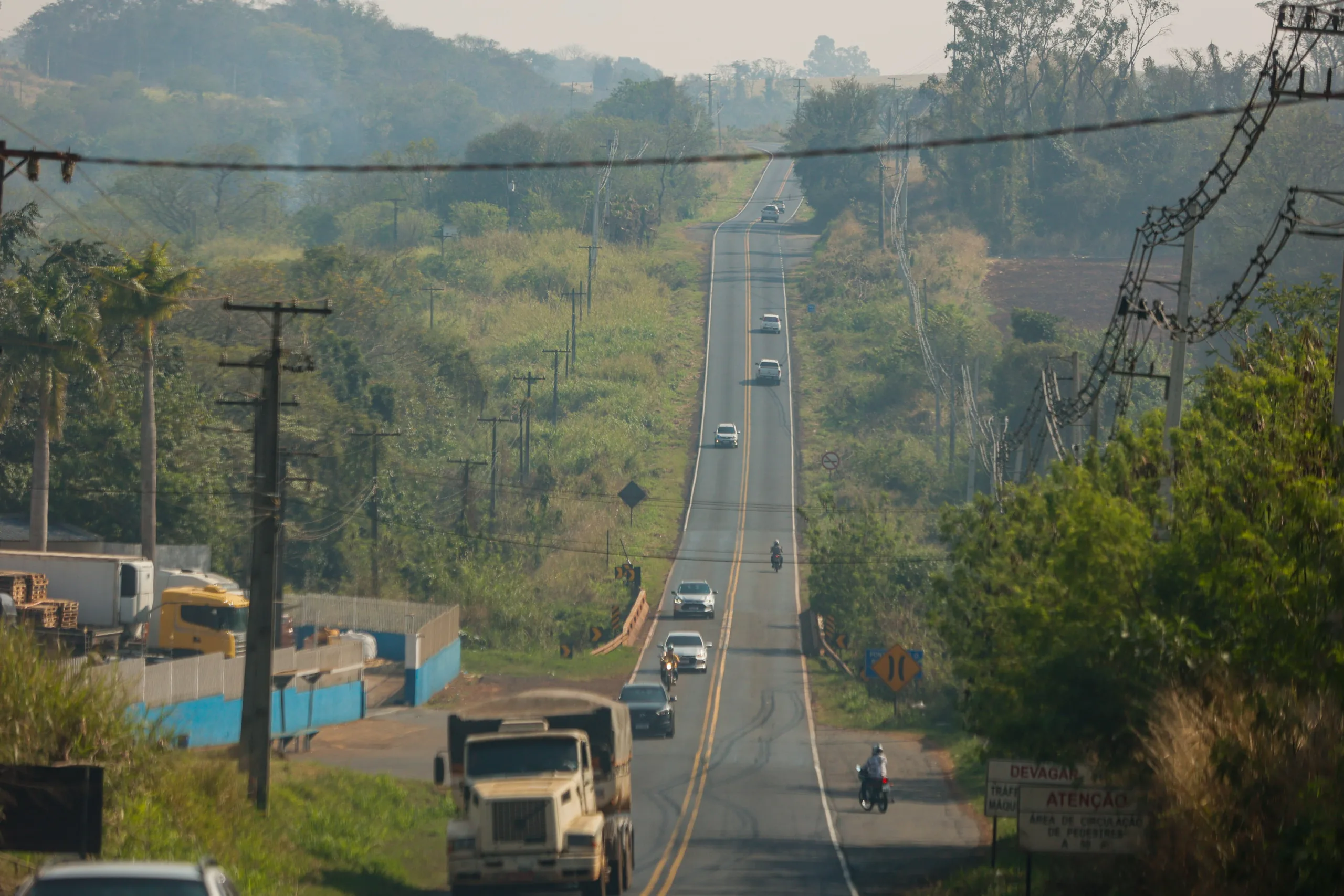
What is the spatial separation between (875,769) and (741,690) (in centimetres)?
2056

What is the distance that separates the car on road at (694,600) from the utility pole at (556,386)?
28.5m

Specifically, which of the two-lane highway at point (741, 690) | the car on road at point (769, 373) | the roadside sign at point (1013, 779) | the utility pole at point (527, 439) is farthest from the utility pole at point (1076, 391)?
the car on road at point (769, 373)

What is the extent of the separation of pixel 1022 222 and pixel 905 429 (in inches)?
2193

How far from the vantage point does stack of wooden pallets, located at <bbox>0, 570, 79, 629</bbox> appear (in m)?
44.1

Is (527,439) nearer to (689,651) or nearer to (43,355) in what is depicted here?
(689,651)

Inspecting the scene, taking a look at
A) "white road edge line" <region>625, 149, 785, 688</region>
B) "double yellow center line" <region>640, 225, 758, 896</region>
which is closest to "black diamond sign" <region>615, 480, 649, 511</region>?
"white road edge line" <region>625, 149, 785, 688</region>

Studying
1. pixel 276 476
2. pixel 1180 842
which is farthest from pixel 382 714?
pixel 1180 842

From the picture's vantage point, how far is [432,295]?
127 meters

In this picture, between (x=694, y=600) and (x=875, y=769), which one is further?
(x=694, y=600)

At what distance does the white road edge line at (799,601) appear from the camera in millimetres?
30500

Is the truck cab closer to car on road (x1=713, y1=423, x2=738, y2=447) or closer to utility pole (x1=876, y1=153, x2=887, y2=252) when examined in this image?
car on road (x1=713, y1=423, x2=738, y2=447)

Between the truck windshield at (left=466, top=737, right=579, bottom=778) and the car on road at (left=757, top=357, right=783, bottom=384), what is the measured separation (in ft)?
277

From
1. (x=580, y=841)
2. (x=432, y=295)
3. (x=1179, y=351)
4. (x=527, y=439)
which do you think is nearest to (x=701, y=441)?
(x=527, y=439)

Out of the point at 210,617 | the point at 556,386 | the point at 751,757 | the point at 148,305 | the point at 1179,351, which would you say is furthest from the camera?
the point at 556,386
